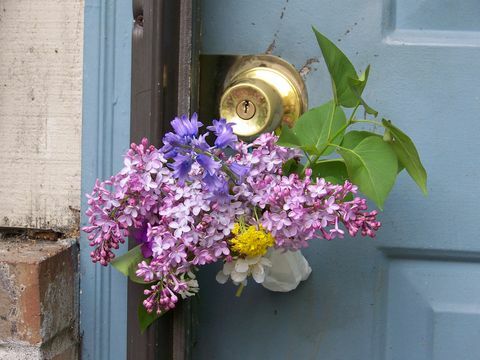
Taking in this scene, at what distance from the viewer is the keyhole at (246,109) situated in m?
1.03

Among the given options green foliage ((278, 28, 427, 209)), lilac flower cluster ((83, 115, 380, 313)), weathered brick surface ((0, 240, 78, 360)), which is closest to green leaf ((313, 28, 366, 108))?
green foliage ((278, 28, 427, 209))

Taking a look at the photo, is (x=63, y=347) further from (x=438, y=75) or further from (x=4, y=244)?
(x=438, y=75)

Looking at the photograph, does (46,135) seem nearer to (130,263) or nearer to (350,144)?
(130,263)

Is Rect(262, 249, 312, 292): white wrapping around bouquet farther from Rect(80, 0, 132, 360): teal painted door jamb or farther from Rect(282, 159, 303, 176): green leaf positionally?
Rect(80, 0, 132, 360): teal painted door jamb

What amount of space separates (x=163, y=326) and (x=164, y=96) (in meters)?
0.34

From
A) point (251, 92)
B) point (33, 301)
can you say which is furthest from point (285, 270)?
point (33, 301)

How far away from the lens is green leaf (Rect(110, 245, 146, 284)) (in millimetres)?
925

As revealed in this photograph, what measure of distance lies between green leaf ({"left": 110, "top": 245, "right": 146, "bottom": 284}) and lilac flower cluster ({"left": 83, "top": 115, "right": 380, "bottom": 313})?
5 centimetres

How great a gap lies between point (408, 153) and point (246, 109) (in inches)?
10.7

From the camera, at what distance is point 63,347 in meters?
1.06

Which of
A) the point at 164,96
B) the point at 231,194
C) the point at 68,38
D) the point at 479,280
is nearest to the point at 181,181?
the point at 231,194

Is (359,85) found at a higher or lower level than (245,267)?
higher

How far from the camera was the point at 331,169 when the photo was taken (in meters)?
0.93

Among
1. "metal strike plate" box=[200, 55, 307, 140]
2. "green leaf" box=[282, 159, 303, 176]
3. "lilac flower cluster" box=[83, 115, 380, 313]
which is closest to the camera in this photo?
"lilac flower cluster" box=[83, 115, 380, 313]
